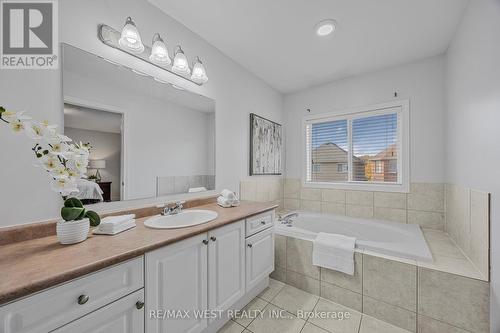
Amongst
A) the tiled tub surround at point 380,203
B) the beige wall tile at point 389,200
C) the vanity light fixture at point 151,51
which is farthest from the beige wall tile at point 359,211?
the vanity light fixture at point 151,51

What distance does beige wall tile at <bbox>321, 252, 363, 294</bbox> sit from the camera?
1691mm

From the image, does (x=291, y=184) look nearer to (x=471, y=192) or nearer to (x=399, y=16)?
(x=471, y=192)

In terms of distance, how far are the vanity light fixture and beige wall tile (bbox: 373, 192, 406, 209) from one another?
8.18 feet

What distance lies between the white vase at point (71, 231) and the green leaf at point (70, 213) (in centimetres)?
2

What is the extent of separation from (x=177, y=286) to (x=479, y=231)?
2040 millimetres

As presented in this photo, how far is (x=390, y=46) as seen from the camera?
2.07 meters

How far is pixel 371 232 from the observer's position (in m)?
2.44

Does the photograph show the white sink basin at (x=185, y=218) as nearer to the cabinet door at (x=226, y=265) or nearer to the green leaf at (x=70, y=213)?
the cabinet door at (x=226, y=265)

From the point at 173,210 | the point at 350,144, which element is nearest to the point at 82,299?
the point at 173,210

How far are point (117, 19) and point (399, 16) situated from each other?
2.17 m

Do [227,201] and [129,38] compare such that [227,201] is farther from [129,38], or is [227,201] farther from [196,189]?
[129,38]

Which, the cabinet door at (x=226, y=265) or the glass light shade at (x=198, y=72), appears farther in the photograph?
the glass light shade at (x=198, y=72)

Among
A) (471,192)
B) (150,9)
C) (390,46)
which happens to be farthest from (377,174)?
(150,9)

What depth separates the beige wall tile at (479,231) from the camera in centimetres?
129
